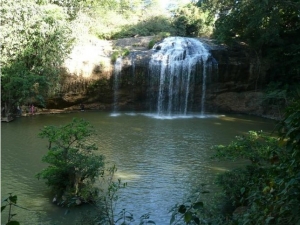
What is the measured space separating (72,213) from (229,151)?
3.47m

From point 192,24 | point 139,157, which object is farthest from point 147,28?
point 139,157

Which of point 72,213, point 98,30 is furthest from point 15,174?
point 98,30

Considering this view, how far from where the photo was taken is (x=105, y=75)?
1973 centimetres

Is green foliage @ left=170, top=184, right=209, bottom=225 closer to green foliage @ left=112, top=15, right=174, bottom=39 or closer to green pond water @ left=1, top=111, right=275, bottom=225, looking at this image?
green pond water @ left=1, top=111, right=275, bottom=225

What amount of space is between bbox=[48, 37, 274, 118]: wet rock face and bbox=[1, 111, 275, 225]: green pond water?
1.57m

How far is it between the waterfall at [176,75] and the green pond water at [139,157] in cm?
194

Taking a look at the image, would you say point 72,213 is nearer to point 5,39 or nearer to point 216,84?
point 5,39

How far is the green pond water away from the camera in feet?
24.2

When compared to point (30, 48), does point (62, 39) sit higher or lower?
higher

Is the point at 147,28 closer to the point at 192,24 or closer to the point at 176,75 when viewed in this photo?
the point at 192,24

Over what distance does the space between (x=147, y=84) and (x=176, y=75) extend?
1775 mm

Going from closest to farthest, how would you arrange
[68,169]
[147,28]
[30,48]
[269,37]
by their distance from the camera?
[68,169], [30,48], [269,37], [147,28]

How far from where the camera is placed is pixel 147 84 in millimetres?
20234

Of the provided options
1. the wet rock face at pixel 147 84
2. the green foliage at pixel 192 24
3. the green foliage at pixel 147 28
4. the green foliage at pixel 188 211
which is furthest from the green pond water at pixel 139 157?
the green foliage at pixel 192 24
